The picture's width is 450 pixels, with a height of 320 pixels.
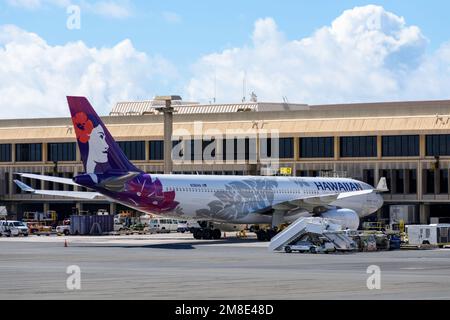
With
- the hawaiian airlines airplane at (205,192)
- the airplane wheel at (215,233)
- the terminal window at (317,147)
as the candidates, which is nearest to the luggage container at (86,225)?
the hawaiian airlines airplane at (205,192)

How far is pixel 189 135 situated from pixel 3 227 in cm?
2909

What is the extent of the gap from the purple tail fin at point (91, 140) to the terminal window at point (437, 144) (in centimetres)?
4270

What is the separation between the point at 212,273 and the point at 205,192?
3275 cm

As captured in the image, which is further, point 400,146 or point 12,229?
point 400,146

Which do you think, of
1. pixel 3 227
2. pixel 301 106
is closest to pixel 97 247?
pixel 3 227

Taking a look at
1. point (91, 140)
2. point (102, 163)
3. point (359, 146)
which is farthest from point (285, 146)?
point (91, 140)

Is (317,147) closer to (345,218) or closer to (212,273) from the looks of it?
(345,218)

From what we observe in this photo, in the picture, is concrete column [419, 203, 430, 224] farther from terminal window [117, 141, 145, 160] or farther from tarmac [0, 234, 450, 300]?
tarmac [0, 234, 450, 300]

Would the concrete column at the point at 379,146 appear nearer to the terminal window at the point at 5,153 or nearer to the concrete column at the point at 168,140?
the concrete column at the point at 168,140

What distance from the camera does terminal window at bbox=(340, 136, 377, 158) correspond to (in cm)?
10719

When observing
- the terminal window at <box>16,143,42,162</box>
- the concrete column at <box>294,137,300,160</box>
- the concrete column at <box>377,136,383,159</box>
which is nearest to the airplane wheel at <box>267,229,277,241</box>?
the concrete column at <box>377,136,383,159</box>

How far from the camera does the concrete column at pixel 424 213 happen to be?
10458 centimetres

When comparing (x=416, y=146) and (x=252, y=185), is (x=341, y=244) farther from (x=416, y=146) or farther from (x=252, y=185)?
(x=416, y=146)

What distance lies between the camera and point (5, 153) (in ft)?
414
